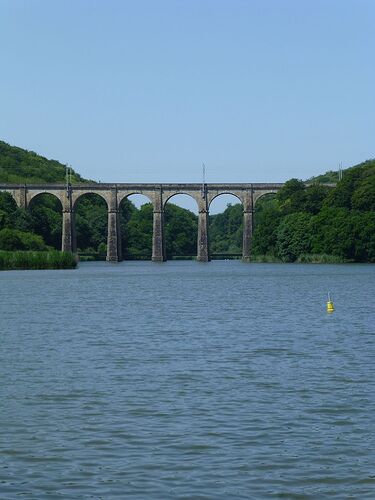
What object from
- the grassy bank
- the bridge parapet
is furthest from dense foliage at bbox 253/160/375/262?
the grassy bank

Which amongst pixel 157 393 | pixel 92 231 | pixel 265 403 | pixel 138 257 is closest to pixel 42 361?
pixel 157 393

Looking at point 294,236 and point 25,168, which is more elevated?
point 25,168

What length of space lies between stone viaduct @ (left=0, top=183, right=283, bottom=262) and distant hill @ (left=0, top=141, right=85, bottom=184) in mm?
33320

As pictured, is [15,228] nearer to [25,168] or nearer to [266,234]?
[266,234]

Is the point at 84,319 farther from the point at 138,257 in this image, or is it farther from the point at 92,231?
the point at 138,257

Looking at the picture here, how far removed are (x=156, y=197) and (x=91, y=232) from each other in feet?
85.2

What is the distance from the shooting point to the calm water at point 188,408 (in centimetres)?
1316

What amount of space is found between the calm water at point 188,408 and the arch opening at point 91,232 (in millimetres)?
117751

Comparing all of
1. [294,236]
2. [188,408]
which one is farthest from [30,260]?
[188,408]

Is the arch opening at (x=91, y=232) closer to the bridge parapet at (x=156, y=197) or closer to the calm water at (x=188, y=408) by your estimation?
the bridge parapet at (x=156, y=197)

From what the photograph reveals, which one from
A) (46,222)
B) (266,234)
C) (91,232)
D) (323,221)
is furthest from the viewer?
(91,232)

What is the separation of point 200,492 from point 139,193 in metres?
125

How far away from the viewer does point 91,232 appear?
15838 centimetres

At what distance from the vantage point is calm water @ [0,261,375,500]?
518 inches
